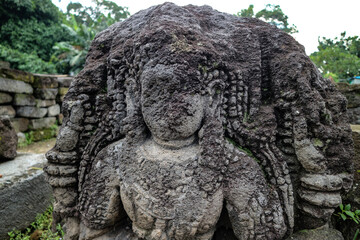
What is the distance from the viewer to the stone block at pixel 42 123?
19.5 feet

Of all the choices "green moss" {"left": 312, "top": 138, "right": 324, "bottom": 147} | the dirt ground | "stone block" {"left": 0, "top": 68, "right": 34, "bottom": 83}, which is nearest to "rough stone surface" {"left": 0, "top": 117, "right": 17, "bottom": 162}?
the dirt ground

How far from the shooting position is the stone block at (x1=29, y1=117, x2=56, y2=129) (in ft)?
19.5

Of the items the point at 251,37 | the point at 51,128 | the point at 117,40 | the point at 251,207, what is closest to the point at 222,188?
the point at 251,207

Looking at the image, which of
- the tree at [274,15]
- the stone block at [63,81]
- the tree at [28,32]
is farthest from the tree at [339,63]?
the tree at [28,32]

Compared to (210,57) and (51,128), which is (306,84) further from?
(51,128)

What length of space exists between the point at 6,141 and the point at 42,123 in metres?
3.46

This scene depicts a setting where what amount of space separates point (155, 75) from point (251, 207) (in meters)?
0.92

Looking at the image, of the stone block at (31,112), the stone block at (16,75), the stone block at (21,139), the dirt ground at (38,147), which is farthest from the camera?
the stone block at (31,112)

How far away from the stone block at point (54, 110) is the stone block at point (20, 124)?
67cm

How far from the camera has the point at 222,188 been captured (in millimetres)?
1335

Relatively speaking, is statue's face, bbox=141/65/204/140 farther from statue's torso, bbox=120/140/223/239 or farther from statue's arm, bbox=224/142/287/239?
statue's arm, bbox=224/142/287/239

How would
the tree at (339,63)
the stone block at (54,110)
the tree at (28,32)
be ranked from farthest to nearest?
the tree at (339,63), the tree at (28,32), the stone block at (54,110)

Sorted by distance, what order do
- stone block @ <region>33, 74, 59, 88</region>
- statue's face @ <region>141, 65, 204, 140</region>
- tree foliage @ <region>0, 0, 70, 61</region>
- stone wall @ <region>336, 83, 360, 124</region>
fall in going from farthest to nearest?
tree foliage @ <region>0, 0, 70, 61</region>
stone block @ <region>33, 74, 59, 88</region>
stone wall @ <region>336, 83, 360, 124</region>
statue's face @ <region>141, 65, 204, 140</region>

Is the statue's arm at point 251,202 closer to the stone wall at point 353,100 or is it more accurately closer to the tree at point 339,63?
the stone wall at point 353,100
